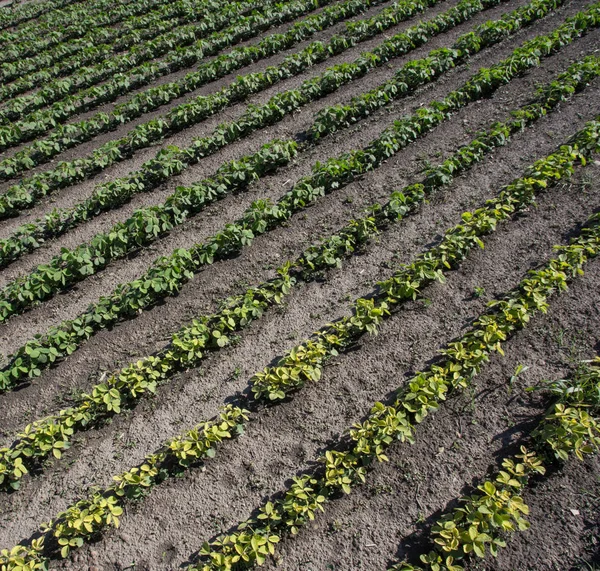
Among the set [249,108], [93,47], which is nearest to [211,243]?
[249,108]

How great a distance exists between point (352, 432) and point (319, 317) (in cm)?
183

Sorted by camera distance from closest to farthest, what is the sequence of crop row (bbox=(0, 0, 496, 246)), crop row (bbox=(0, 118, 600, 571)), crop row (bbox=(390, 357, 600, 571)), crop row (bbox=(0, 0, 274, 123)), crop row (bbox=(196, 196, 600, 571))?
1. crop row (bbox=(390, 357, 600, 571))
2. crop row (bbox=(196, 196, 600, 571))
3. crop row (bbox=(0, 118, 600, 571))
4. crop row (bbox=(0, 0, 496, 246))
5. crop row (bbox=(0, 0, 274, 123))

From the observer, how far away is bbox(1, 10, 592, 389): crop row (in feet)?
21.8

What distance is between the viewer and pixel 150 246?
823 cm

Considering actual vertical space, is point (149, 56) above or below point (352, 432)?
above

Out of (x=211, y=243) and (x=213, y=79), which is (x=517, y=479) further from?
(x=213, y=79)

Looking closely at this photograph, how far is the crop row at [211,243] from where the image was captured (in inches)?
261

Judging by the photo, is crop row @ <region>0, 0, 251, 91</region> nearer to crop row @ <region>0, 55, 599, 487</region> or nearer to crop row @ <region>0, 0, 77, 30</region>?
crop row @ <region>0, 0, 77, 30</region>

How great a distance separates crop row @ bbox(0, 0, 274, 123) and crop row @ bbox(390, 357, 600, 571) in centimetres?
1154

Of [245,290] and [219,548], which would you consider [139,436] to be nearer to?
[219,548]

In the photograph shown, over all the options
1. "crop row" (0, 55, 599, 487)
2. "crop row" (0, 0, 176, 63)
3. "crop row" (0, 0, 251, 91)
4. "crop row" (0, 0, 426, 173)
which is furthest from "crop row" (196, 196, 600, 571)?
"crop row" (0, 0, 176, 63)

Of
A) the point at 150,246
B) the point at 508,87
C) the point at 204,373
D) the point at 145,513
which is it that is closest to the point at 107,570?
the point at 145,513

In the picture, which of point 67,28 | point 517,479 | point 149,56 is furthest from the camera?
point 67,28

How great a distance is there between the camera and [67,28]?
1800 centimetres
